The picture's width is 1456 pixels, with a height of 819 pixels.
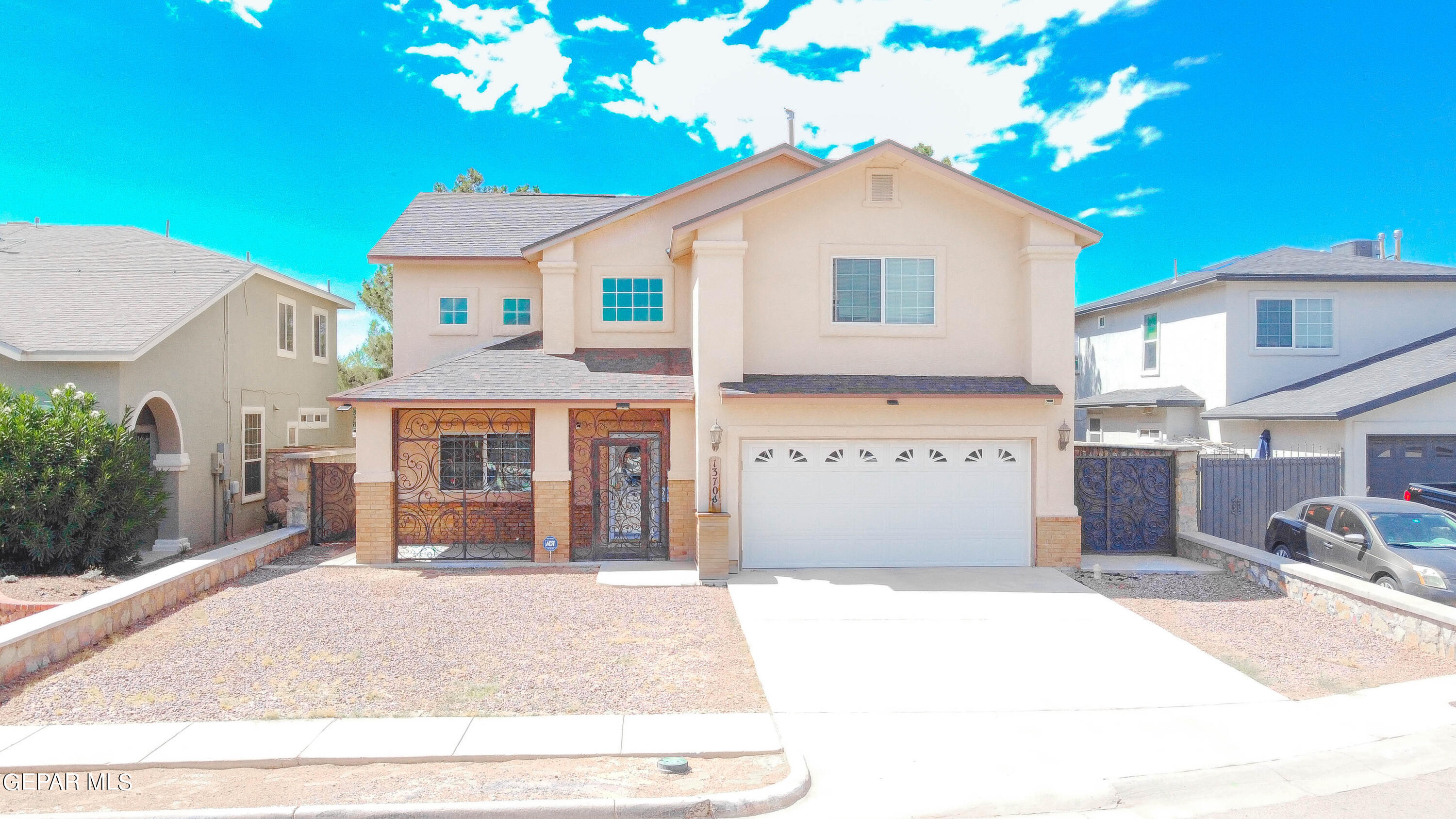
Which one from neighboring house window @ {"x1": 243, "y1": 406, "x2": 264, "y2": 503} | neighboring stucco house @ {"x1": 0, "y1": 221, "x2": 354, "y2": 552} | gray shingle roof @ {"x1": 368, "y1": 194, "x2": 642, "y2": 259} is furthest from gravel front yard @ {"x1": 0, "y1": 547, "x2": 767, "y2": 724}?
gray shingle roof @ {"x1": 368, "y1": 194, "x2": 642, "y2": 259}

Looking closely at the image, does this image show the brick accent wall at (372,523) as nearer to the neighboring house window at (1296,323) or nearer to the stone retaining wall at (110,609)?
the stone retaining wall at (110,609)

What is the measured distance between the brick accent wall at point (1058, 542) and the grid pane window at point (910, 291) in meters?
3.77

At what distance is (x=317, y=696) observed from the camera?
22.8ft

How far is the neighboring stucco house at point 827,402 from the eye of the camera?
12.0 metres

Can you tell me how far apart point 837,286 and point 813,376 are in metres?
1.54

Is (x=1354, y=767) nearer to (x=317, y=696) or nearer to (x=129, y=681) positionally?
(x=317, y=696)

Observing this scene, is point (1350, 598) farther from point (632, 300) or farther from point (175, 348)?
point (175, 348)

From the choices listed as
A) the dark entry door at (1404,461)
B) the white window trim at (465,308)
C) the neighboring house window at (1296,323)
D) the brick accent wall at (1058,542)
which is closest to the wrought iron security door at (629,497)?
the white window trim at (465,308)

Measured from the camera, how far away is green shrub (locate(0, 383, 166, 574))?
1077 cm

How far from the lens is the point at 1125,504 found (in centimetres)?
1338

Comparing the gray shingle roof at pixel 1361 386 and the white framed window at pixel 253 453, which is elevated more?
the gray shingle roof at pixel 1361 386

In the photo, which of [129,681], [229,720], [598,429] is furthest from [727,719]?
[598,429]

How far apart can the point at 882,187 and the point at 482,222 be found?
31.9 feet

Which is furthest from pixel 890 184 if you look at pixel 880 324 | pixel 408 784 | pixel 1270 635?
pixel 408 784
